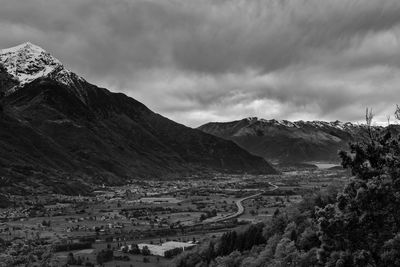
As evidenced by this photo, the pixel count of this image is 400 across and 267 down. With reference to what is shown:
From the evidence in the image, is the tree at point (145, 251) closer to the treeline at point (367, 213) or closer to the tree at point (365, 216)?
the treeline at point (367, 213)

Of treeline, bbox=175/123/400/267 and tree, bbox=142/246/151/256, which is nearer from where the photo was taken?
treeline, bbox=175/123/400/267

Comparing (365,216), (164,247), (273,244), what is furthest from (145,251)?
(365,216)

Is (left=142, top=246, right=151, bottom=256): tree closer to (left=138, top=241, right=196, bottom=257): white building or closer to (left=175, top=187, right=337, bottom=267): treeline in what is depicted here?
(left=138, top=241, right=196, bottom=257): white building

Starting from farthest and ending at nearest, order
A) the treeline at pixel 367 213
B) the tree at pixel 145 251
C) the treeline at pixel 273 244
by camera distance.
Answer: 1. the tree at pixel 145 251
2. the treeline at pixel 273 244
3. the treeline at pixel 367 213

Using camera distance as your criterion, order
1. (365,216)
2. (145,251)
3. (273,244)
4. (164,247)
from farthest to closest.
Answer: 1. (164,247)
2. (145,251)
3. (273,244)
4. (365,216)

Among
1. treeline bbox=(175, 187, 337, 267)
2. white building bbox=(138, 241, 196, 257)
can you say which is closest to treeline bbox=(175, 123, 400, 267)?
treeline bbox=(175, 187, 337, 267)

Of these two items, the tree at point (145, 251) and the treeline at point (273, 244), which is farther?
the tree at point (145, 251)

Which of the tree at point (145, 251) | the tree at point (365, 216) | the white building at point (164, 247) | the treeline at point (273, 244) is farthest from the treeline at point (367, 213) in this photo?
the tree at point (145, 251)

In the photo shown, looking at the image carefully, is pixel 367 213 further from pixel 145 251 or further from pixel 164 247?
pixel 164 247

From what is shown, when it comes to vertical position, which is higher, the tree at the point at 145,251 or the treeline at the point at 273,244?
the treeline at the point at 273,244

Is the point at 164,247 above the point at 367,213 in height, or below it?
below

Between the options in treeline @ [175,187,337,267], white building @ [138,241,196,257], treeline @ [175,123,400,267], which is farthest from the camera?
white building @ [138,241,196,257]

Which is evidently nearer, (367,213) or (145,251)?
(367,213)
